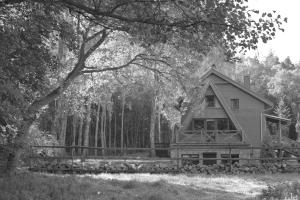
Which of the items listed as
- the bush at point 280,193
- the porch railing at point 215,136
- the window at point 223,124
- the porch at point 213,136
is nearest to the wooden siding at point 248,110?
the window at point 223,124

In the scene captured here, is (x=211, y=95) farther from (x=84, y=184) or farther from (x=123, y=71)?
(x=84, y=184)

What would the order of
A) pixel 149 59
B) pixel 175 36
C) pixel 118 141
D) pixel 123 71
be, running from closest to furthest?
pixel 175 36
pixel 149 59
pixel 123 71
pixel 118 141

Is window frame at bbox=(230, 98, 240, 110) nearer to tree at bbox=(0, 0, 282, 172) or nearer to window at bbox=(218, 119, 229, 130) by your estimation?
window at bbox=(218, 119, 229, 130)

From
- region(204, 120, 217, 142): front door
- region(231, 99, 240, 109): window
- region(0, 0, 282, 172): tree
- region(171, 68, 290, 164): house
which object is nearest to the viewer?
region(0, 0, 282, 172): tree

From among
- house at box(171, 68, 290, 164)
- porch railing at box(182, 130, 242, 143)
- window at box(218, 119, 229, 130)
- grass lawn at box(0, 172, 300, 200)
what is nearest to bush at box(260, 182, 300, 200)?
grass lawn at box(0, 172, 300, 200)

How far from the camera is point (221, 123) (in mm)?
36125

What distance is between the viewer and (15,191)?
10.9m

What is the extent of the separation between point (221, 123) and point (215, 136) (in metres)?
3.33

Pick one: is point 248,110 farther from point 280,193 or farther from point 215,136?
point 280,193

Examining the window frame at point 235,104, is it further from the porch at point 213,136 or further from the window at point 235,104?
the porch at point 213,136

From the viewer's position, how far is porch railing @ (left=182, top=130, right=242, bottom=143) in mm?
32469

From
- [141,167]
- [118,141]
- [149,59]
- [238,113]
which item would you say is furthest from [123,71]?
[118,141]

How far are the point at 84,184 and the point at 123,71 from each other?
10.0 metres

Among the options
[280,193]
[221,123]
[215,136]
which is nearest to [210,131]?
[215,136]
